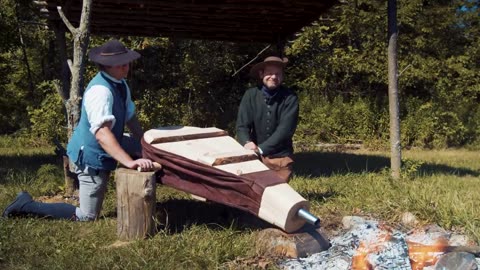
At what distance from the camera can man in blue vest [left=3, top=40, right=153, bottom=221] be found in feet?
14.2

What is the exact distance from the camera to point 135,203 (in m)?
4.21

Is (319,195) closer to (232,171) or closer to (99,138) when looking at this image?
(232,171)

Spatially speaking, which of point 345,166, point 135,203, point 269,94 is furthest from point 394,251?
point 345,166

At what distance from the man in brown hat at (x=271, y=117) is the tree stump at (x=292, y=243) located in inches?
50.3

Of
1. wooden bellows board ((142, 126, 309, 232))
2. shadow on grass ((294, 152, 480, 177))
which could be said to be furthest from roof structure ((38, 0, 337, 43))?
wooden bellows board ((142, 126, 309, 232))

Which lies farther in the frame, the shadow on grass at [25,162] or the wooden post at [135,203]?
the shadow on grass at [25,162]

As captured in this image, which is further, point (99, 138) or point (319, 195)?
point (319, 195)

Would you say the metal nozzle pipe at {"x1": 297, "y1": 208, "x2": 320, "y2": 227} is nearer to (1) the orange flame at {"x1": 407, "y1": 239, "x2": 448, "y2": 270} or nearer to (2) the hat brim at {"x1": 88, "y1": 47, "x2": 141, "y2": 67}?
(1) the orange flame at {"x1": 407, "y1": 239, "x2": 448, "y2": 270}

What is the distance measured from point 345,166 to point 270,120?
4724mm

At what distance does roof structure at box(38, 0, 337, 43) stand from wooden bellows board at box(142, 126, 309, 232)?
321 cm

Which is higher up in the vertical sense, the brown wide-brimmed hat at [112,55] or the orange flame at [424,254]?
the brown wide-brimmed hat at [112,55]

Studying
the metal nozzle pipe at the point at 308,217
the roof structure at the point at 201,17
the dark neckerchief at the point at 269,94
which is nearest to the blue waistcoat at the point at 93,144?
the dark neckerchief at the point at 269,94

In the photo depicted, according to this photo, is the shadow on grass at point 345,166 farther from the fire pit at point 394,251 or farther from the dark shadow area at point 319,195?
the fire pit at point 394,251

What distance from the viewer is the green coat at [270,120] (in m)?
5.36
